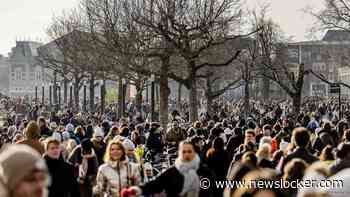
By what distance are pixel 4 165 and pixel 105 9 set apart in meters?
37.3

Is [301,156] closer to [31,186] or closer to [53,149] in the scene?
[53,149]

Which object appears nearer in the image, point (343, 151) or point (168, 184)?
point (168, 184)

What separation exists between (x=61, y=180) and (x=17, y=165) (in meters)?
6.54

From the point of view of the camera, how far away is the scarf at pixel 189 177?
9.77 m

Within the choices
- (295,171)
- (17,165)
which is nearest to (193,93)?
(295,171)

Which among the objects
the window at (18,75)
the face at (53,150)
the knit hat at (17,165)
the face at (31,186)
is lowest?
the face at (53,150)

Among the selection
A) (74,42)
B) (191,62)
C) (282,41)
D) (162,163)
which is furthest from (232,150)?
(282,41)

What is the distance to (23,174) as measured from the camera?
178 inches

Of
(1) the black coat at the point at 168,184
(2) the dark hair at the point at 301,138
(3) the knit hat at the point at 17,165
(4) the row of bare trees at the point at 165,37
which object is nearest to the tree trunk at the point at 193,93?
(4) the row of bare trees at the point at 165,37

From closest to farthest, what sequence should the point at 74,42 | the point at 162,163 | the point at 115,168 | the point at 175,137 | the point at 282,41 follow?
the point at 115,168 < the point at 162,163 < the point at 175,137 < the point at 74,42 < the point at 282,41

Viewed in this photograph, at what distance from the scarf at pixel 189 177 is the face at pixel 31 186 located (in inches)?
205

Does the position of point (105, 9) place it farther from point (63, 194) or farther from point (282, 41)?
point (63, 194)

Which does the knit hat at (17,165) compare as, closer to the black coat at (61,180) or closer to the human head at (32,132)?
the black coat at (61,180)

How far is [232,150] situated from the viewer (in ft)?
53.1
